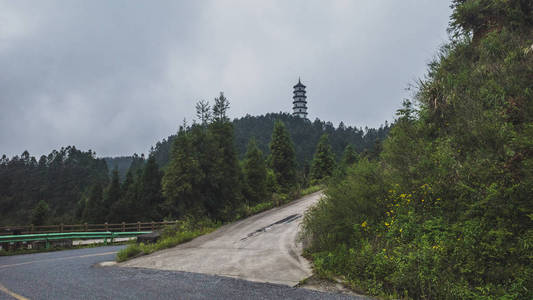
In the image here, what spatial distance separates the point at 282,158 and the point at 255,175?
5940 millimetres

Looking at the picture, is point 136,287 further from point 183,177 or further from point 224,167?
point 224,167

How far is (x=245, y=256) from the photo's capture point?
8.70 metres

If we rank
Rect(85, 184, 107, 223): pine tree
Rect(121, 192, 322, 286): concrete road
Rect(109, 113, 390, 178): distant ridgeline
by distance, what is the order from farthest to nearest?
Rect(109, 113, 390, 178): distant ridgeline < Rect(85, 184, 107, 223): pine tree < Rect(121, 192, 322, 286): concrete road

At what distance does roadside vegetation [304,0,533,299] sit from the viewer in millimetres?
4543

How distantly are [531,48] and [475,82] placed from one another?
63.3 inches

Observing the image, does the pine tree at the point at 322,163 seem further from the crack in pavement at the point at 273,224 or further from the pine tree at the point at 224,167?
the crack in pavement at the point at 273,224

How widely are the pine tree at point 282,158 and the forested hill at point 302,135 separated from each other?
263 ft

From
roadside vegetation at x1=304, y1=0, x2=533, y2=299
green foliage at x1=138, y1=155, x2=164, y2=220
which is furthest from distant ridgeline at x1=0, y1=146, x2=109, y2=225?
roadside vegetation at x1=304, y1=0, x2=533, y2=299

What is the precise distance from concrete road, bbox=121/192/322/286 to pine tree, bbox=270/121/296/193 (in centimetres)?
2069

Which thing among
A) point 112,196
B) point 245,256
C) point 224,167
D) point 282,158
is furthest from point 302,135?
point 245,256

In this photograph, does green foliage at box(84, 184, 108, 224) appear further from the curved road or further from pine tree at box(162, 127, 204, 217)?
the curved road

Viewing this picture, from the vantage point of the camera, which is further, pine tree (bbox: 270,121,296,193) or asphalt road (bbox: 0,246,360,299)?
pine tree (bbox: 270,121,296,193)

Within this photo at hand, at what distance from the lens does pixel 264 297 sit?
5145 mm

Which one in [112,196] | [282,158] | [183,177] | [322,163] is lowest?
[112,196]
